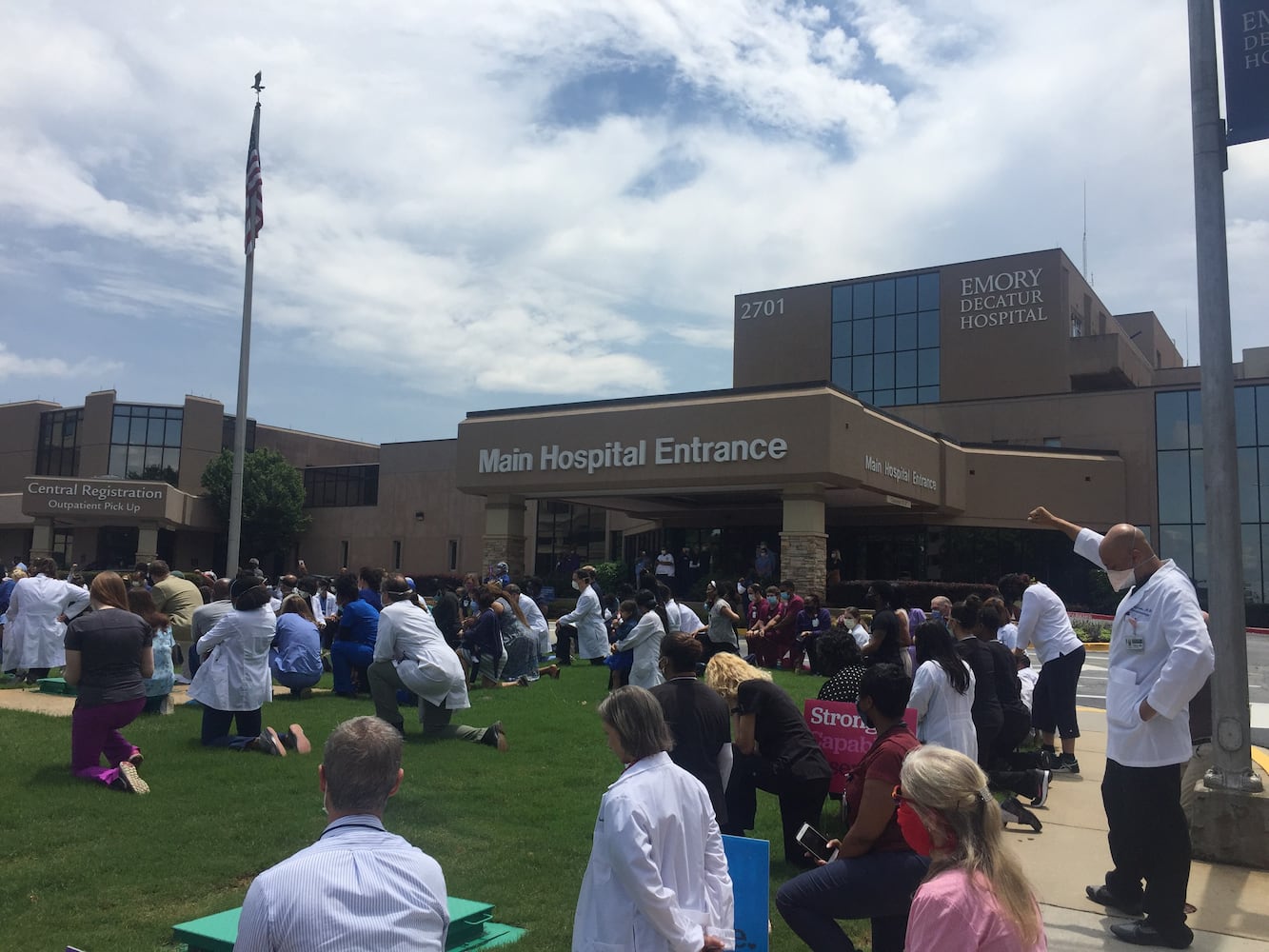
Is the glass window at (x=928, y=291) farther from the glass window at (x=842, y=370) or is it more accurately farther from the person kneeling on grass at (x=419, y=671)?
the person kneeling on grass at (x=419, y=671)

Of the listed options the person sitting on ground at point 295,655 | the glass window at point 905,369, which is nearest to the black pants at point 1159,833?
the person sitting on ground at point 295,655

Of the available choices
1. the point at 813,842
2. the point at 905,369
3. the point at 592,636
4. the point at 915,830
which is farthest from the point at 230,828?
the point at 905,369

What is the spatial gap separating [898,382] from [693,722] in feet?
144

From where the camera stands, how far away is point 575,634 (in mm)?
18750

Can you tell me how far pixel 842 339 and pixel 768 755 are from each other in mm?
44564

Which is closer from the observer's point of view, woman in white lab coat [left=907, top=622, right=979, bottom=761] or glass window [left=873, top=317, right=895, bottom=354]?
woman in white lab coat [left=907, top=622, right=979, bottom=761]

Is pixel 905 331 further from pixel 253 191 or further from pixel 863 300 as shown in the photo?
pixel 253 191

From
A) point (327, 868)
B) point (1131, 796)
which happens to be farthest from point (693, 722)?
point (327, 868)

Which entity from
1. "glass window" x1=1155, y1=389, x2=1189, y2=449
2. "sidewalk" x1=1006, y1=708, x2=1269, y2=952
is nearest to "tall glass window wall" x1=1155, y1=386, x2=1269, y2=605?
"glass window" x1=1155, y1=389, x2=1189, y2=449

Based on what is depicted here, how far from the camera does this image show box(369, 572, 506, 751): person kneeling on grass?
30.9ft

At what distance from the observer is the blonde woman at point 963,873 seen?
290cm

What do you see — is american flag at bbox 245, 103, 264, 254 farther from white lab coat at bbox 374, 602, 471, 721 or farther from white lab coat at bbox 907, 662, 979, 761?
white lab coat at bbox 907, 662, 979, 761

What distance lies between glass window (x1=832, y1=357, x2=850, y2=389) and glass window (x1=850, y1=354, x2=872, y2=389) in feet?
0.89

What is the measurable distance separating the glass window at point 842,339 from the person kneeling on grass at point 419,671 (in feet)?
137
